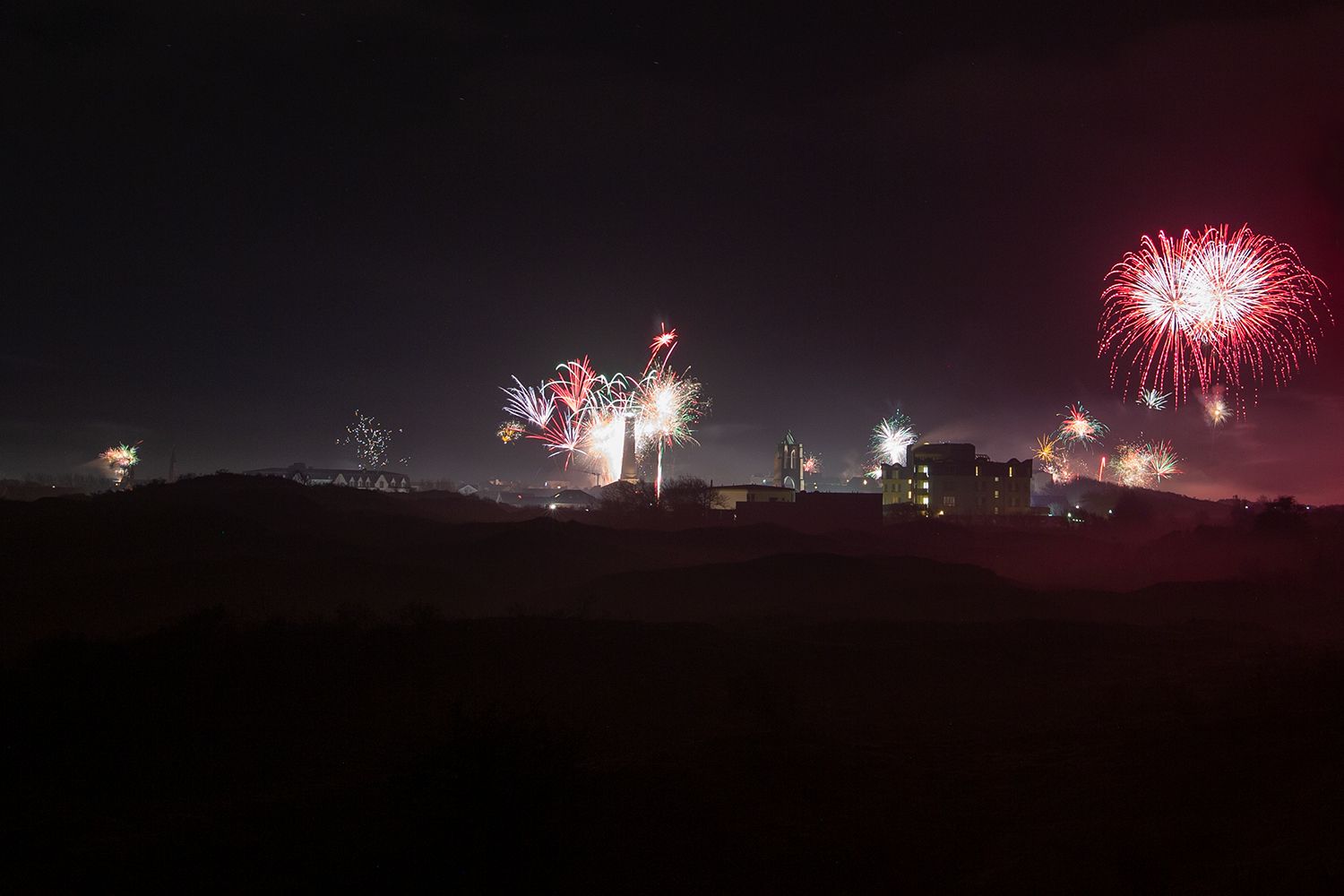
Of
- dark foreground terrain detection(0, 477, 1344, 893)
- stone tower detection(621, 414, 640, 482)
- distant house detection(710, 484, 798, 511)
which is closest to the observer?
dark foreground terrain detection(0, 477, 1344, 893)

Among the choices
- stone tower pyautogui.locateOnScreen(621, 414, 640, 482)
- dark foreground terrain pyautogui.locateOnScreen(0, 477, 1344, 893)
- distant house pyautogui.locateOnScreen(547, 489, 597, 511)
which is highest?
stone tower pyautogui.locateOnScreen(621, 414, 640, 482)

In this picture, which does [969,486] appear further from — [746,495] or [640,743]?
[640,743]

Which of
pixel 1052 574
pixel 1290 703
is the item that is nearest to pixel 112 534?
pixel 1290 703

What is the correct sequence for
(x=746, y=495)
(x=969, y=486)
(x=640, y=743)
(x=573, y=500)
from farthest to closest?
1. (x=573, y=500)
2. (x=969, y=486)
3. (x=746, y=495)
4. (x=640, y=743)

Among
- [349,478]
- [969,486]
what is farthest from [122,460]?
[969,486]

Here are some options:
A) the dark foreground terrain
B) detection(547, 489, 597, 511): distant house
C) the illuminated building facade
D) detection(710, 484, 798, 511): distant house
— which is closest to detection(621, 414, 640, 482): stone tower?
detection(547, 489, 597, 511): distant house

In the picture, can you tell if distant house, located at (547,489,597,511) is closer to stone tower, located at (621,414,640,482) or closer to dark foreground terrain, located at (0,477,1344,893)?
stone tower, located at (621,414,640,482)

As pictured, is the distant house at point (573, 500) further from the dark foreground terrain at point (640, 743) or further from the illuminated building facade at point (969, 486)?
the dark foreground terrain at point (640, 743)
